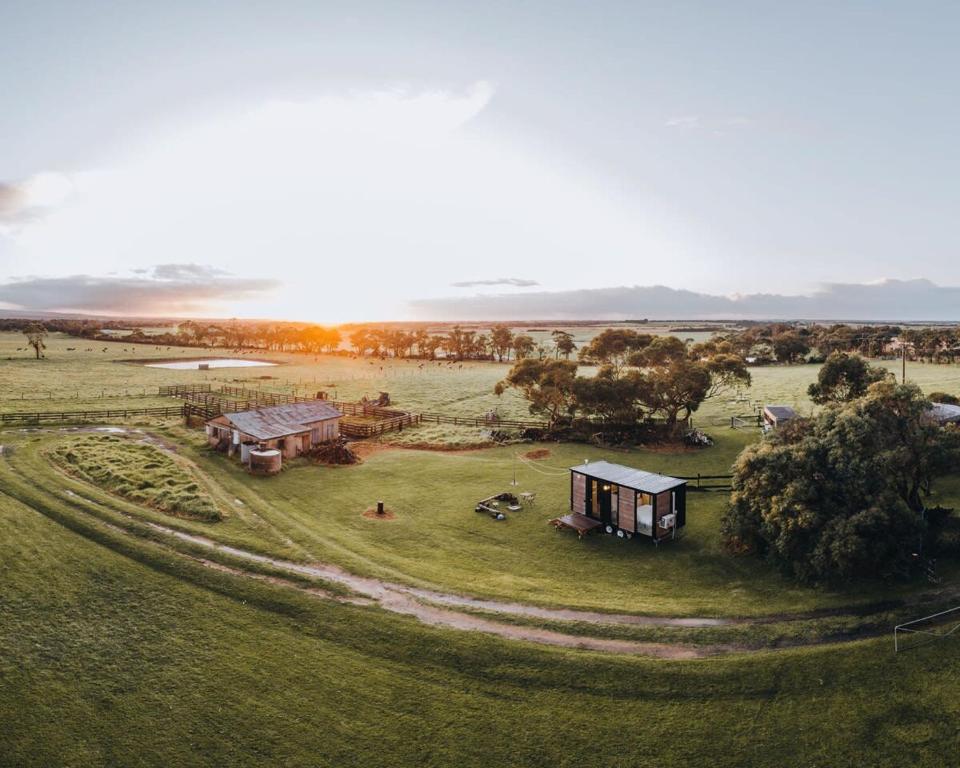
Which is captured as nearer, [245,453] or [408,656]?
[408,656]

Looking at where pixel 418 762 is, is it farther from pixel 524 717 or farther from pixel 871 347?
pixel 871 347

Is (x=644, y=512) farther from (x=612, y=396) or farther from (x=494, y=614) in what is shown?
(x=612, y=396)

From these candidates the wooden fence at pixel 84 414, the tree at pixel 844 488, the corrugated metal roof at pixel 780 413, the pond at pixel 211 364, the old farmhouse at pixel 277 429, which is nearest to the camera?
the tree at pixel 844 488

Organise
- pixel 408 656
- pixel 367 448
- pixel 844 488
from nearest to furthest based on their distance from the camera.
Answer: pixel 408 656
pixel 844 488
pixel 367 448

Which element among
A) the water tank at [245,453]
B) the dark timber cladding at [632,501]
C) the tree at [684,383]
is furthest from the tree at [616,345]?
the water tank at [245,453]

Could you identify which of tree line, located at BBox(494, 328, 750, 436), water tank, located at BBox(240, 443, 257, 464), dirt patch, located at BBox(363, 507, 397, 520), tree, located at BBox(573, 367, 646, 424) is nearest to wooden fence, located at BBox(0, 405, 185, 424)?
water tank, located at BBox(240, 443, 257, 464)

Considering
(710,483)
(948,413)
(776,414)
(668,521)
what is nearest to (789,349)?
(776,414)

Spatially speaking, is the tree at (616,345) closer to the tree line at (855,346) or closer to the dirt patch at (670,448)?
the dirt patch at (670,448)
